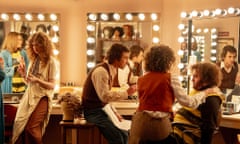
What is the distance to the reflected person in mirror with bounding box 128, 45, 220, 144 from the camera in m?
2.30

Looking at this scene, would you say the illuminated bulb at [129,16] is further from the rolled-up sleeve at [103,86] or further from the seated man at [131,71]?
the rolled-up sleeve at [103,86]

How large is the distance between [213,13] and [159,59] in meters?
1.51

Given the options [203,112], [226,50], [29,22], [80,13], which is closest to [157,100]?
[203,112]

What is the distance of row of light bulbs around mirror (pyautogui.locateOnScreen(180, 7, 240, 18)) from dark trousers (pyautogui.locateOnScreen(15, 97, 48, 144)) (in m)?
1.59

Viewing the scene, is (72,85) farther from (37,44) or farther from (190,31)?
(190,31)

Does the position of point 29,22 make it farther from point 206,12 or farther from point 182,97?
point 182,97

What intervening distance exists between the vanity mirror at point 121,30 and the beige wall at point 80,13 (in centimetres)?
6

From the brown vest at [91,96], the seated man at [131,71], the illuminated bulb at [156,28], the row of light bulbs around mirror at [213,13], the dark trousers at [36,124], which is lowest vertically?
the dark trousers at [36,124]

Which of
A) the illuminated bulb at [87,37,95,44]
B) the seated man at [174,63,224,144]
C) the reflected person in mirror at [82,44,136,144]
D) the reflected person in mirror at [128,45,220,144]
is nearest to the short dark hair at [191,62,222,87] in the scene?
the seated man at [174,63,224,144]

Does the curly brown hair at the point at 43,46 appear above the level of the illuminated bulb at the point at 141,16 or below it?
below

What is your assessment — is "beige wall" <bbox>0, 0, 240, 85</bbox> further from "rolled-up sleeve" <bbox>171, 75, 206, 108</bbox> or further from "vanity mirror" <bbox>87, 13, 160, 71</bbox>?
"rolled-up sleeve" <bbox>171, 75, 206, 108</bbox>

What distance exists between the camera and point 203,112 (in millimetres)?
2383

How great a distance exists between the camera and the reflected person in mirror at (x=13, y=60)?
3711 mm

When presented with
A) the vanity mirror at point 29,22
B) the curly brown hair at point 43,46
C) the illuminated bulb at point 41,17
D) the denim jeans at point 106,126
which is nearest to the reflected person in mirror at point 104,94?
the denim jeans at point 106,126
